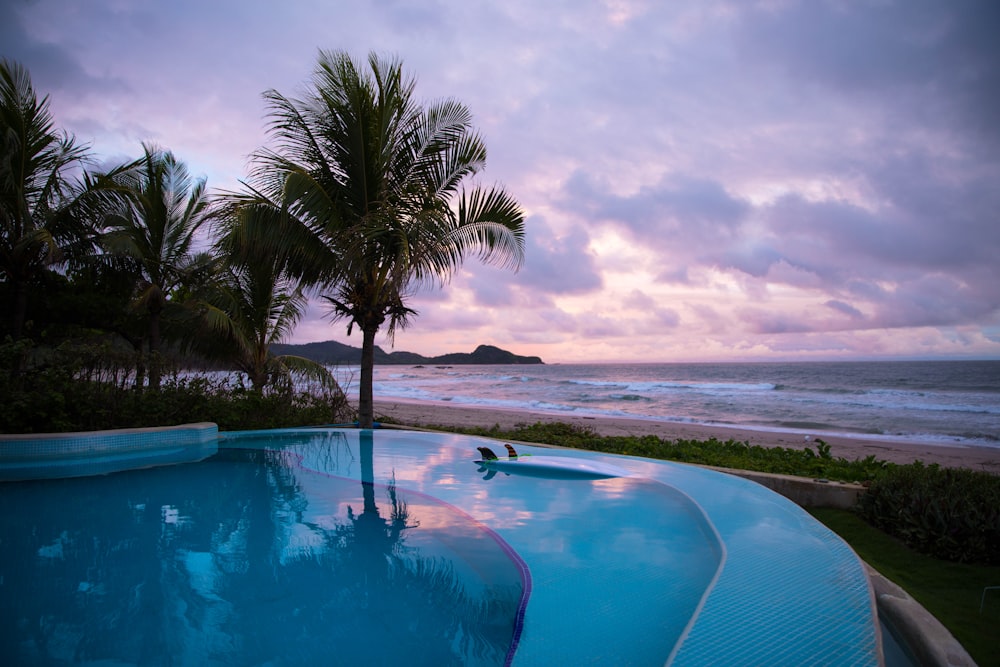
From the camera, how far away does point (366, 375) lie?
875 cm

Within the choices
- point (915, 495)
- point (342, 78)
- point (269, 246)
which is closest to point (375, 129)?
point (342, 78)

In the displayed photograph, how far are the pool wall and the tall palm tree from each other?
3572mm

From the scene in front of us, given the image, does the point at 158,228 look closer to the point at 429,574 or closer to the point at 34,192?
the point at 34,192

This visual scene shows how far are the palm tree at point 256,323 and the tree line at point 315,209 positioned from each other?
23 centimetres

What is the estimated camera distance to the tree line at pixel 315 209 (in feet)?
26.2

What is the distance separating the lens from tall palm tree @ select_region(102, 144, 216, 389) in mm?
10469

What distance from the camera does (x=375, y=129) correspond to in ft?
27.2

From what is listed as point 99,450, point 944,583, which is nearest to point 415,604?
point 944,583

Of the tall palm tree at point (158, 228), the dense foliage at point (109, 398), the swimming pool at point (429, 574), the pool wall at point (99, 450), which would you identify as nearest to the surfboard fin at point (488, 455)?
the swimming pool at point (429, 574)

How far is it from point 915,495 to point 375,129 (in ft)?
26.7

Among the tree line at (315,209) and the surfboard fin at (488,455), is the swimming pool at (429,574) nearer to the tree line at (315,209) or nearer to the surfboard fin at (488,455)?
the surfboard fin at (488,455)

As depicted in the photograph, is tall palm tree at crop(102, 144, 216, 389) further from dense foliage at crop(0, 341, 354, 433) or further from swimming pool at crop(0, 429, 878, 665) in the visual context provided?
swimming pool at crop(0, 429, 878, 665)

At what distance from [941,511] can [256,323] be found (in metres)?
11.9

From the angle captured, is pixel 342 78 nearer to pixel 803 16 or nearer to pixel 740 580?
pixel 803 16
